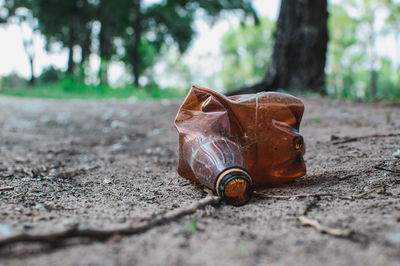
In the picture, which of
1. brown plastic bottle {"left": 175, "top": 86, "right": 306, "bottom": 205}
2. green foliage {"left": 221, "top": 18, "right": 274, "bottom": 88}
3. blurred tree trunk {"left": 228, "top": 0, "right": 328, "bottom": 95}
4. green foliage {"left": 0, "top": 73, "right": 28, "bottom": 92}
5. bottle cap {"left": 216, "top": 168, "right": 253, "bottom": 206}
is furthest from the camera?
green foliage {"left": 221, "top": 18, "right": 274, "bottom": 88}

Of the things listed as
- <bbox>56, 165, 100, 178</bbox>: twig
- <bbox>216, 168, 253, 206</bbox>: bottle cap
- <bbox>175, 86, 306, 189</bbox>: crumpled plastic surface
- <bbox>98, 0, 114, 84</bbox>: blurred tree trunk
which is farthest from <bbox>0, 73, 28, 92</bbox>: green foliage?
<bbox>216, 168, 253, 206</bbox>: bottle cap

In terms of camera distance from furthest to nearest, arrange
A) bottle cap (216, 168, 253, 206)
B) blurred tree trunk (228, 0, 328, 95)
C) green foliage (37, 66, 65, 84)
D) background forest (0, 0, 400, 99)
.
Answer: green foliage (37, 66, 65, 84), background forest (0, 0, 400, 99), blurred tree trunk (228, 0, 328, 95), bottle cap (216, 168, 253, 206)

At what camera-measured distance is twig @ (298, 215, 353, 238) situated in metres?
1.03

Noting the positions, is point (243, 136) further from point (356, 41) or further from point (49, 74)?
point (356, 41)

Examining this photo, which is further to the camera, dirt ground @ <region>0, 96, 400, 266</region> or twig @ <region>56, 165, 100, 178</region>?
twig @ <region>56, 165, 100, 178</region>

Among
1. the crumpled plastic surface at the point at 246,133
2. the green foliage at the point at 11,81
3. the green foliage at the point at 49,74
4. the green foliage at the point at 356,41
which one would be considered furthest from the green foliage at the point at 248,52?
the crumpled plastic surface at the point at 246,133

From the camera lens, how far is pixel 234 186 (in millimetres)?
1371

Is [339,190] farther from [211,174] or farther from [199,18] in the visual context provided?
[199,18]

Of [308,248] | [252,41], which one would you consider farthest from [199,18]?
[252,41]

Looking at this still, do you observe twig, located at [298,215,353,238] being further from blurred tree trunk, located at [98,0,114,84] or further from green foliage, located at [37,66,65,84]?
green foliage, located at [37,66,65,84]

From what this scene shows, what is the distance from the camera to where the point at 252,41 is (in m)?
35.4

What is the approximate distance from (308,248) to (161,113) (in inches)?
154

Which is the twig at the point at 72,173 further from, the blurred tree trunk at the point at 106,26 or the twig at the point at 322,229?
the blurred tree trunk at the point at 106,26

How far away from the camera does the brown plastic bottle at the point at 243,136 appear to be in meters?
1.48
